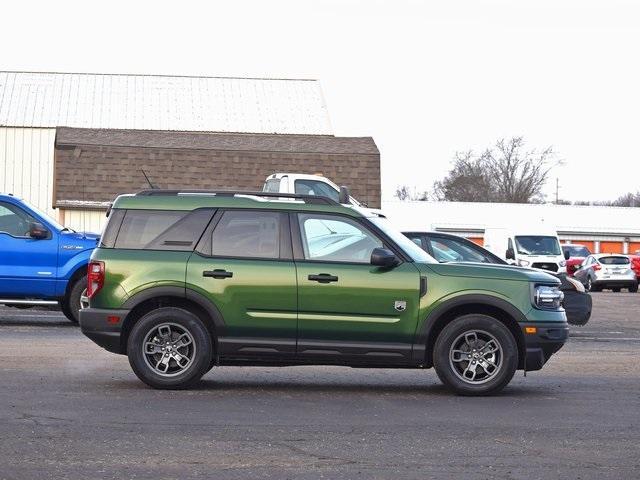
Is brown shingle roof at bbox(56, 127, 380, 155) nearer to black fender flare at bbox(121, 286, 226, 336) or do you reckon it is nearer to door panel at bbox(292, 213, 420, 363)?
black fender flare at bbox(121, 286, 226, 336)

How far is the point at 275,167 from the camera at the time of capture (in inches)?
1682

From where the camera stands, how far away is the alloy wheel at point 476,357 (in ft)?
38.5

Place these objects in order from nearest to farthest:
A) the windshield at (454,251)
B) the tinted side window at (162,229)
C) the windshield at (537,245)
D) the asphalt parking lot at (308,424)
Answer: the asphalt parking lot at (308,424) < the tinted side window at (162,229) < the windshield at (454,251) < the windshield at (537,245)

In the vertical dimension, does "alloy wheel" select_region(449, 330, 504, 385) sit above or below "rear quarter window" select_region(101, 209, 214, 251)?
below

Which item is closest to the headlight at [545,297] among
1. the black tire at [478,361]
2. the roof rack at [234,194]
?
the black tire at [478,361]

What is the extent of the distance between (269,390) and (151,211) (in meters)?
1.93

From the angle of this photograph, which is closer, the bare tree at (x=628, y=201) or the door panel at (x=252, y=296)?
the door panel at (x=252, y=296)

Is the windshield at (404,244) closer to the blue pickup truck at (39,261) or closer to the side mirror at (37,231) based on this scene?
the blue pickup truck at (39,261)

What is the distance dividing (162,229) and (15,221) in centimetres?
795

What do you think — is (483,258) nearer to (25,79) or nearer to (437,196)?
(25,79)

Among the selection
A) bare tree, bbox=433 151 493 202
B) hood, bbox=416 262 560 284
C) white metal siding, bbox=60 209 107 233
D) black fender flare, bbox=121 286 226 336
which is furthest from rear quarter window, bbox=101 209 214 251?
bare tree, bbox=433 151 493 202

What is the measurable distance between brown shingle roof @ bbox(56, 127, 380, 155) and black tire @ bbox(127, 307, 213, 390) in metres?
31.0

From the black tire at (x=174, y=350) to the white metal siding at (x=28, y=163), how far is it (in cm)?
3082

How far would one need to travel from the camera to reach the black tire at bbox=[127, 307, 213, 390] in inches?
460
